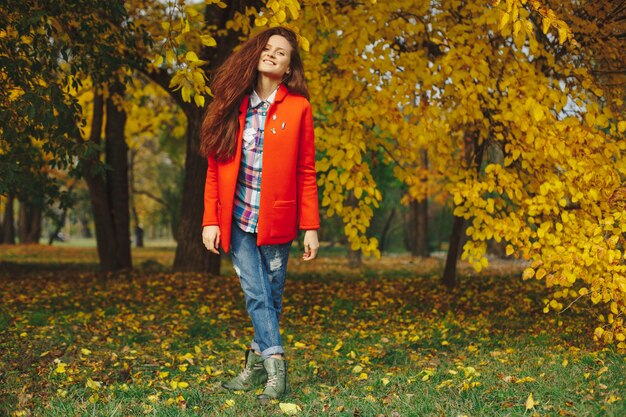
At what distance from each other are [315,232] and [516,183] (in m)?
2.63

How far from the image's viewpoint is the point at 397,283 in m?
10.3

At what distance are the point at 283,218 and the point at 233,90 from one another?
30.3 inches

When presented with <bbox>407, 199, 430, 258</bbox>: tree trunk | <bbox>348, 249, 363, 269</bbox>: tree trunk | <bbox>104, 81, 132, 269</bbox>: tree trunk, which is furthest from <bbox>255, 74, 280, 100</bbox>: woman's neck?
<bbox>407, 199, 430, 258</bbox>: tree trunk

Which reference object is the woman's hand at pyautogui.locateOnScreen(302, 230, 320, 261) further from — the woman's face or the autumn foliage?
the autumn foliage

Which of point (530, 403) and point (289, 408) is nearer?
point (530, 403)

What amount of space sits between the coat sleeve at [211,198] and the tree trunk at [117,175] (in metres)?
7.61

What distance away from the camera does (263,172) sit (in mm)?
3451

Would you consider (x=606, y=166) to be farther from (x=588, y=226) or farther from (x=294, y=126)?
(x=294, y=126)

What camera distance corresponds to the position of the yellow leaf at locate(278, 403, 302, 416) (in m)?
3.29

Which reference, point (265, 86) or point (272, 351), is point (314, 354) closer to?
point (272, 351)

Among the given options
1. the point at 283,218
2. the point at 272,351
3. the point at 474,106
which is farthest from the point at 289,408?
the point at 474,106

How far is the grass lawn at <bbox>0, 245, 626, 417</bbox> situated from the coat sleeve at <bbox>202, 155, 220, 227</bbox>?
3.38 feet

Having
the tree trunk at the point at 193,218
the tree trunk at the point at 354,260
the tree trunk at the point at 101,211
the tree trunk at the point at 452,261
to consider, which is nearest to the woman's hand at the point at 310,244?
the tree trunk at the point at 193,218

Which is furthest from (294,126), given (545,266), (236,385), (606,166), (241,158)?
(606,166)
